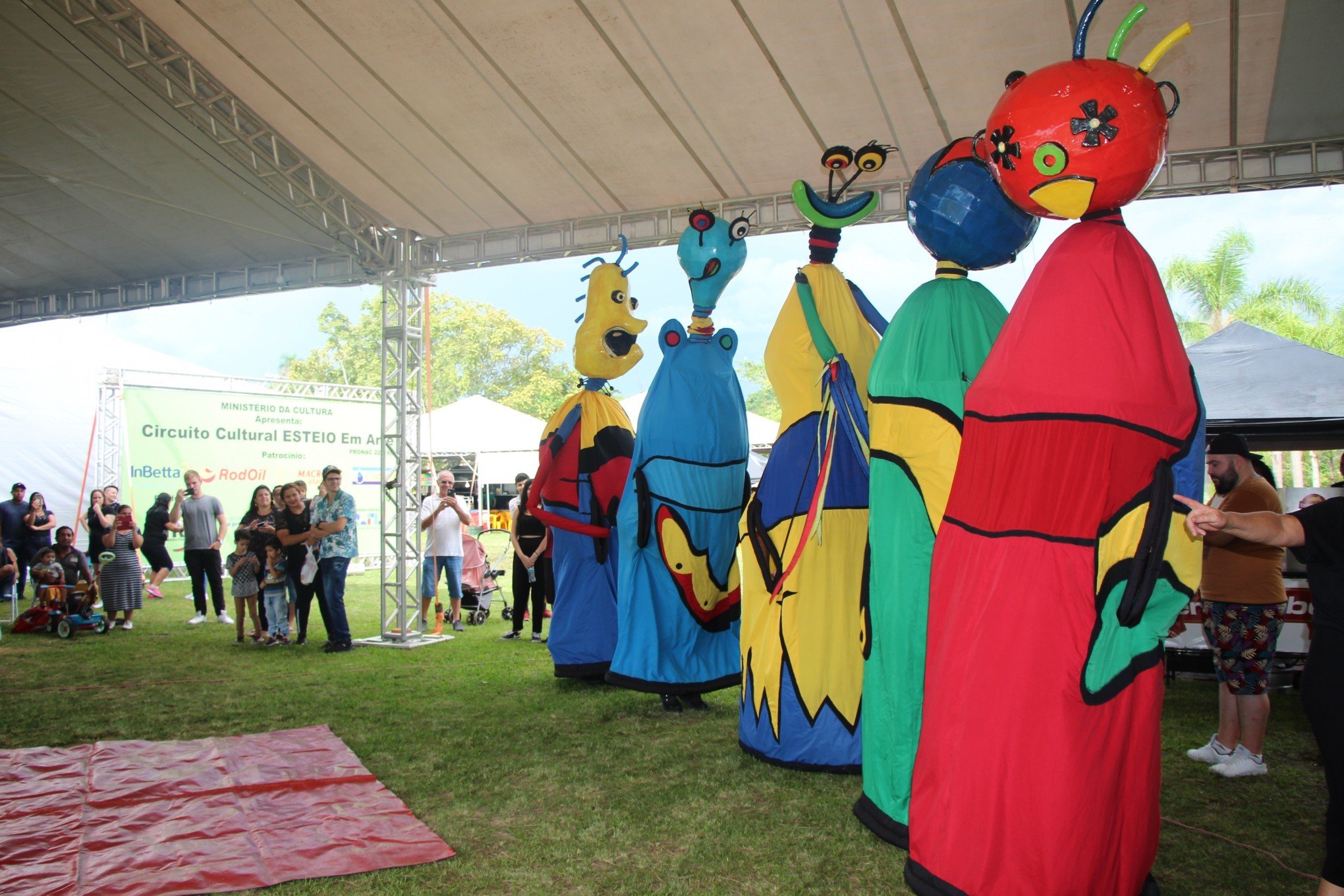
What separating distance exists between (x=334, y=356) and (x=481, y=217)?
32.8m

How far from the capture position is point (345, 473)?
14.1 metres

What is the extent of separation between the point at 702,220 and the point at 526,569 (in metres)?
4.05

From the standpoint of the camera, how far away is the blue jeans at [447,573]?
8.42 metres

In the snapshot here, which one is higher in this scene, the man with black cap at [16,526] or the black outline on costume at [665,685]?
the man with black cap at [16,526]

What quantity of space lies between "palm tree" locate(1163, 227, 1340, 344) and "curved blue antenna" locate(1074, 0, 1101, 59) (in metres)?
23.1

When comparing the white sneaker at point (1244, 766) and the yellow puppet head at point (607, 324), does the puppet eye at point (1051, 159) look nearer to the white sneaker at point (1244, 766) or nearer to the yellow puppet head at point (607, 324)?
the white sneaker at point (1244, 766)

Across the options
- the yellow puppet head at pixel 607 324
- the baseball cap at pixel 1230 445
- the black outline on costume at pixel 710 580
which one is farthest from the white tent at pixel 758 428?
the baseball cap at pixel 1230 445

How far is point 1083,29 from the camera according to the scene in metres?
2.53

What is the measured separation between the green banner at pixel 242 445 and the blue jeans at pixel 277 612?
407 cm

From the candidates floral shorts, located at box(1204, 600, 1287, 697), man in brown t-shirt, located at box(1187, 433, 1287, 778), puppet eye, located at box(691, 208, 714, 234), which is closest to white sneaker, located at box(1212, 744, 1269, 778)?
man in brown t-shirt, located at box(1187, 433, 1287, 778)

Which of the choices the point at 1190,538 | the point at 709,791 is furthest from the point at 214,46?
the point at 1190,538

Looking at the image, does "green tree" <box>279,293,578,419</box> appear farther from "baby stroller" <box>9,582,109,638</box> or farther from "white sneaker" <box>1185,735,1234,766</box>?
"white sneaker" <box>1185,735,1234,766</box>

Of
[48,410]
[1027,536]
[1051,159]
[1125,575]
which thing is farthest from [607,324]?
[48,410]

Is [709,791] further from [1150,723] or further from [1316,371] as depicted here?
[1316,371]
